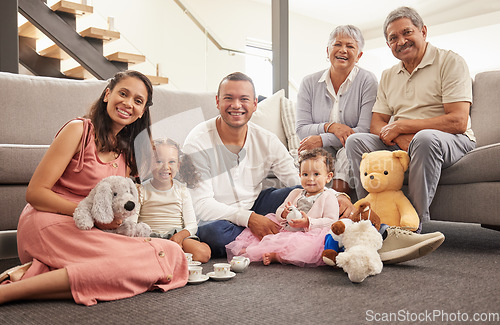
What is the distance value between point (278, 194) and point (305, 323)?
1002 mm

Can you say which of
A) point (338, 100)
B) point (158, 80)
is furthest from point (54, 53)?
point (338, 100)

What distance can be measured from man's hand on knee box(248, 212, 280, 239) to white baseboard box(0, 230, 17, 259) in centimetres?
106

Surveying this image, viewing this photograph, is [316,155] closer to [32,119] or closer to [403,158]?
[403,158]

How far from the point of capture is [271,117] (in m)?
2.85

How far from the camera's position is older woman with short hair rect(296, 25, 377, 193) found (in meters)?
2.25

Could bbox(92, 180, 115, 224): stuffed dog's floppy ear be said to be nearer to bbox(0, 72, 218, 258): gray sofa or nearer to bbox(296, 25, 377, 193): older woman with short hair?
bbox(0, 72, 218, 258): gray sofa

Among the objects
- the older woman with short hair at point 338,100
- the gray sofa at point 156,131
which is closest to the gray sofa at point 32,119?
the gray sofa at point 156,131

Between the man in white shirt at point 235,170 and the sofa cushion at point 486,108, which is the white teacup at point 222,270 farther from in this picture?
the sofa cushion at point 486,108

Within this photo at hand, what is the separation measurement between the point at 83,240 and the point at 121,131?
448 millimetres

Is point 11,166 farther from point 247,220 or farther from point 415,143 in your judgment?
point 415,143

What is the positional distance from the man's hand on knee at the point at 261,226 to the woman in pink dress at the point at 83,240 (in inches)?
19.5

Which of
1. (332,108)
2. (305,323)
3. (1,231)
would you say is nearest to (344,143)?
(332,108)

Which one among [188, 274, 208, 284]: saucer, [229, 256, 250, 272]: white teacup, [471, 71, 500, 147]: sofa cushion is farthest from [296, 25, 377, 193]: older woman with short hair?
[188, 274, 208, 284]: saucer

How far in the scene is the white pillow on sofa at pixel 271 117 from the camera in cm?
280
